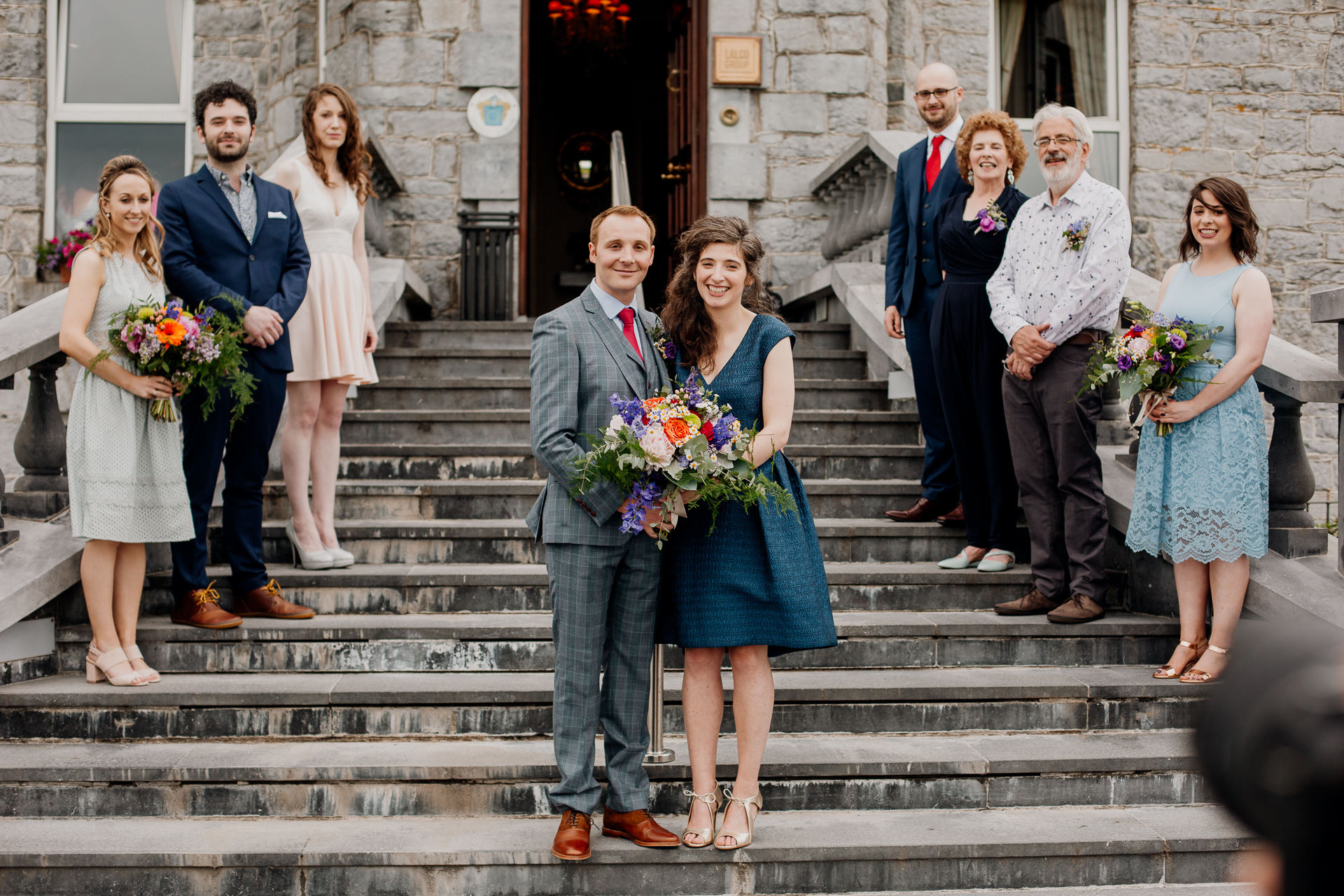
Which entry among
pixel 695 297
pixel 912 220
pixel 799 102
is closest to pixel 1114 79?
pixel 799 102

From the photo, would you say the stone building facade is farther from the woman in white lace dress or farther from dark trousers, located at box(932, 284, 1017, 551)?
the woman in white lace dress

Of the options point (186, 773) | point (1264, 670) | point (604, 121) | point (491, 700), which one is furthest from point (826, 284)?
point (604, 121)

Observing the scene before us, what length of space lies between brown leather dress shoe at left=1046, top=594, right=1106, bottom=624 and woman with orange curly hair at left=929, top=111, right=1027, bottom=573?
1.32 ft

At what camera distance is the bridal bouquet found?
263 centimetres

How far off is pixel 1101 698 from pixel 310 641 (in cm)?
291

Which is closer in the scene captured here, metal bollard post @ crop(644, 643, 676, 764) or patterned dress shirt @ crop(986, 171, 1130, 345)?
metal bollard post @ crop(644, 643, 676, 764)

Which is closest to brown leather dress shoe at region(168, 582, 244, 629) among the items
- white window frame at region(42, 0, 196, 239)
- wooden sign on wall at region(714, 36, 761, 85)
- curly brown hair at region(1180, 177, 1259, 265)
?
curly brown hair at region(1180, 177, 1259, 265)

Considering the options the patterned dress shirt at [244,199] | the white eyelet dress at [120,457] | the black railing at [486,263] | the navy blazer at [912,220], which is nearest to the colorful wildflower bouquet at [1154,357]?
the navy blazer at [912,220]

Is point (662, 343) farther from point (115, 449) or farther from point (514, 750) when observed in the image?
point (115, 449)

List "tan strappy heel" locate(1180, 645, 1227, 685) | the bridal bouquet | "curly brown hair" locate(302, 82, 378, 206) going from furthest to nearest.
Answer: "curly brown hair" locate(302, 82, 378, 206) → "tan strappy heel" locate(1180, 645, 1227, 685) → the bridal bouquet

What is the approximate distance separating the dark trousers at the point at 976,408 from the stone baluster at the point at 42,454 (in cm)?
369

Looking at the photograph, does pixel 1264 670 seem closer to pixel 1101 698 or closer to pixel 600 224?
pixel 600 224

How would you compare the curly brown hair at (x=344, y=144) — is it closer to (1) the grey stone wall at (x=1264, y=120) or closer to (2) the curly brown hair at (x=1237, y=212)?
(2) the curly brown hair at (x=1237, y=212)

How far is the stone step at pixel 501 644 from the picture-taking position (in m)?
3.87
